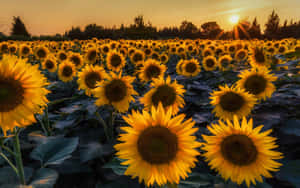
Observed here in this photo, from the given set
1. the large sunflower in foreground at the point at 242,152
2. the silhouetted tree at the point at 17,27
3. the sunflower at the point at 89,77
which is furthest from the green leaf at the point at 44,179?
the silhouetted tree at the point at 17,27

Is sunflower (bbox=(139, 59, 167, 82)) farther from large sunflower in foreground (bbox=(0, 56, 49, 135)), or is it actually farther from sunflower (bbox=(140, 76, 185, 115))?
large sunflower in foreground (bbox=(0, 56, 49, 135))

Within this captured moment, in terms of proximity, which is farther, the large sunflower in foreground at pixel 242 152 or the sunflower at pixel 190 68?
the sunflower at pixel 190 68

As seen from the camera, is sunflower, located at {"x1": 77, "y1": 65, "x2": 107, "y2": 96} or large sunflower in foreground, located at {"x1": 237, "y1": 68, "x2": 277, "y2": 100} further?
sunflower, located at {"x1": 77, "y1": 65, "x2": 107, "y2": 96}

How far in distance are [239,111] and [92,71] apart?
226cm

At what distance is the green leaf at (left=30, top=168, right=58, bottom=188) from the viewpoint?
1458mm

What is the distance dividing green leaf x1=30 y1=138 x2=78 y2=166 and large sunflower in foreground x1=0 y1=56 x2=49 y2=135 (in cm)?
64

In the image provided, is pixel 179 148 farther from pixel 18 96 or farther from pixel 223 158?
pixel 18 96

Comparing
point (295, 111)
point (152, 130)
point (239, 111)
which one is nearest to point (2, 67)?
point (152, 130)

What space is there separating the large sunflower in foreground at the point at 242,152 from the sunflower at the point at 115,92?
120 cm

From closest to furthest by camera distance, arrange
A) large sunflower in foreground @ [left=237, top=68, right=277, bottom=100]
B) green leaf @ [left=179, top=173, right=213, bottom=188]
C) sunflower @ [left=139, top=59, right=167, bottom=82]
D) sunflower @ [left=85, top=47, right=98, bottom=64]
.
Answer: green leaf @ [left=179, top=173, right=213, bottom=188] → large sunflower in foreground @ [left=237, top=68, right=277, bottom=100] → sunflower @ [left=139, top=59, right=167, bottom=82] → sunflower @ [left=85, top=47, right=98, bottom=64]

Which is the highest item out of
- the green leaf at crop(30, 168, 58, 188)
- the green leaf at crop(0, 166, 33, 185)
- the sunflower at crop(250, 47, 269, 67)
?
the sunflower at crop(250, 47, 269, 67)

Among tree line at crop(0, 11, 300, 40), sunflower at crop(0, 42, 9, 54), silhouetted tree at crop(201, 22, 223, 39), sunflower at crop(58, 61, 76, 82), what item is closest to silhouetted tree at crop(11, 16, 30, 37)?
tree line at crop(0, 11, 300, 40)

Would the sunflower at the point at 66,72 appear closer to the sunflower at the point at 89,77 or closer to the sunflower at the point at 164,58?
the sunflower at the point at 89,77

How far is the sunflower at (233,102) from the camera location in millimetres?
2316
